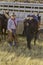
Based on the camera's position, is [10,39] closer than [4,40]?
Yes

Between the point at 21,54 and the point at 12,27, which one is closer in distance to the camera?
the point at 21,54

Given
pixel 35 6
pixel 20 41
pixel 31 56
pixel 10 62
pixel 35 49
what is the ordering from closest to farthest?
pixel 10 62
pixel 31 56
pixel 35 49
pixel 20 41
pixel 35 6

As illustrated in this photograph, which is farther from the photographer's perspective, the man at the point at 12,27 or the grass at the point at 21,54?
the man at the point at 12,27

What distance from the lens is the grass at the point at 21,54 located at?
7.83 metres

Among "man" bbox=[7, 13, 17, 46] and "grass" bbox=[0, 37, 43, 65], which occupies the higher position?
"man" bbox=[7, 13, 17, 46]

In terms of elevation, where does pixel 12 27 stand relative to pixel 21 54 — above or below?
above

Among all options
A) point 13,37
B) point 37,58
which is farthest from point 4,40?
point 37,58

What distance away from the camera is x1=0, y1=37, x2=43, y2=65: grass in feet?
25.7

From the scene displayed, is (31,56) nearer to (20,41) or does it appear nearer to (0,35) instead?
(20,41)

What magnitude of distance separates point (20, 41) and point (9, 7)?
355cm

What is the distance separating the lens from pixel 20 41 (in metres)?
10.0

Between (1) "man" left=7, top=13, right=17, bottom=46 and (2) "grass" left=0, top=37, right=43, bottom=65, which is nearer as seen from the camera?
(2) "grass" left=0, top=37, right=43, bottom=65

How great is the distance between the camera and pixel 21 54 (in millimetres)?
8453

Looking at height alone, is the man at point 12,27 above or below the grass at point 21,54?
above
